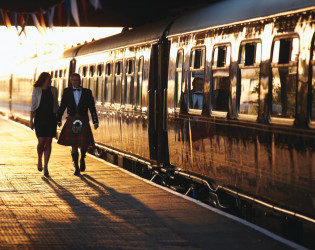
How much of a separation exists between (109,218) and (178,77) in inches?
166

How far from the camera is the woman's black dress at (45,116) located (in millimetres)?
14492

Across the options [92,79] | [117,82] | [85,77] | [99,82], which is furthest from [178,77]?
[85,77]

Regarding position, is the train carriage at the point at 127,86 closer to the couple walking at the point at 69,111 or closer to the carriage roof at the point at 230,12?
the couple walking at the point at 69,111

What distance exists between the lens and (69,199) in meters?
11.3

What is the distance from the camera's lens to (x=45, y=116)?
14.5m

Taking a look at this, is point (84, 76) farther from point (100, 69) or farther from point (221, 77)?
point (221, 77)

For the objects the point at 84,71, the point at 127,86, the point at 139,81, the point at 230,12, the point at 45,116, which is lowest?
the point at 45,116

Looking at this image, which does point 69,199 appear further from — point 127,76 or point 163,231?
point 127,76

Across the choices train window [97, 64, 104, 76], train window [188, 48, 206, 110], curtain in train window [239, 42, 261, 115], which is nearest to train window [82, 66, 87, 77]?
train window [97, 64, 104, 76]

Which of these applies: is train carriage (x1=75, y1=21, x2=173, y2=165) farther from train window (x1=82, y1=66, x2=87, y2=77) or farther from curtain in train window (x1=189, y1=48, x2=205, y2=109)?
curtain in train window (x1=189, y1=48, x2=205, y2=109)

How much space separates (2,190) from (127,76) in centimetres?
587

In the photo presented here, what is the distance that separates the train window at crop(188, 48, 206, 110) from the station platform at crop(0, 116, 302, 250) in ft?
4.58

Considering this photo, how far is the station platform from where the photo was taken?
8016 mm

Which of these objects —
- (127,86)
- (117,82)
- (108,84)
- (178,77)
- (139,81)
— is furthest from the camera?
(108,84)
